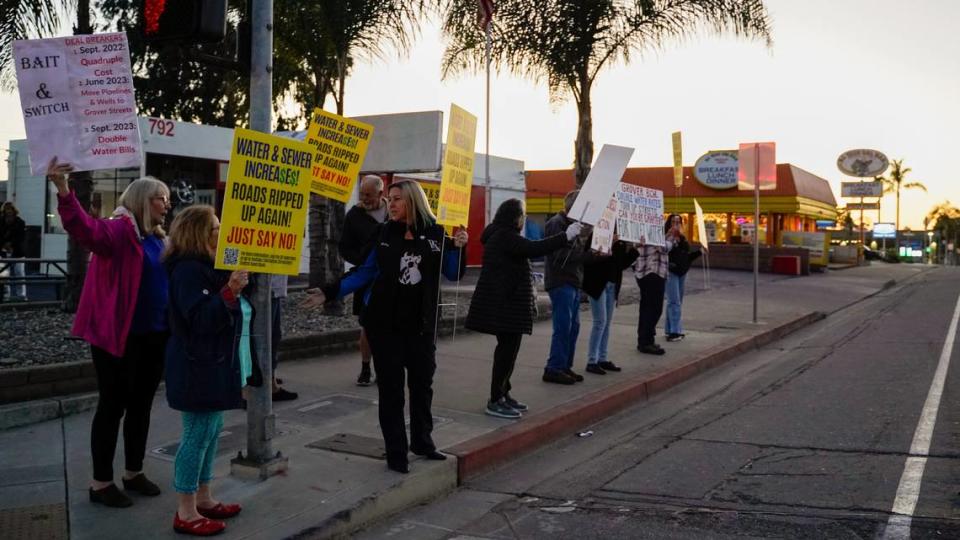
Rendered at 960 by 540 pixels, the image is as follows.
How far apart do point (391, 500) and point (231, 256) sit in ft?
5.80

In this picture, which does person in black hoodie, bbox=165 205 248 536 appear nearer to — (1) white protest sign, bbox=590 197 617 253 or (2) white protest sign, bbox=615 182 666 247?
(1) white protest sign, bbox=590 197 617 253

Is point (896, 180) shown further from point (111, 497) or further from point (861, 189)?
point (111, 497)

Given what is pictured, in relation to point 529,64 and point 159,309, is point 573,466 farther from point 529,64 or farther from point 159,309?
point 529,64

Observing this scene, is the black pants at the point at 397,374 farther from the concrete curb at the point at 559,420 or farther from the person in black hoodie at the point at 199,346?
the person in black hoodie at the point at 199,346

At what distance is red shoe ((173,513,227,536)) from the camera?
4.19 m

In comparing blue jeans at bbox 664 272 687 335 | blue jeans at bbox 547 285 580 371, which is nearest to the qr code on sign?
blue jeans at bbox 547 285 580 371

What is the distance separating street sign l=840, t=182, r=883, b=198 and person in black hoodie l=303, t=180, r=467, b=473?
2219 inches

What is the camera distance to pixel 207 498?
14.6 ft

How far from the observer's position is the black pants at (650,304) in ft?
34.6

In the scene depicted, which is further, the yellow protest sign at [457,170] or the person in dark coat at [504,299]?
the person in dark coat at [504,299]

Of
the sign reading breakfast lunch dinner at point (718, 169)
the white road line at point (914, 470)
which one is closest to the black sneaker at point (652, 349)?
the white road line at point (914, 470)

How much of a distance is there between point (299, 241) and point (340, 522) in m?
1.59

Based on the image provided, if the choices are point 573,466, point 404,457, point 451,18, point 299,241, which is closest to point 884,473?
point 573,466

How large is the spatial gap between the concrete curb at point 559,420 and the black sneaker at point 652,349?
488 millimetres
